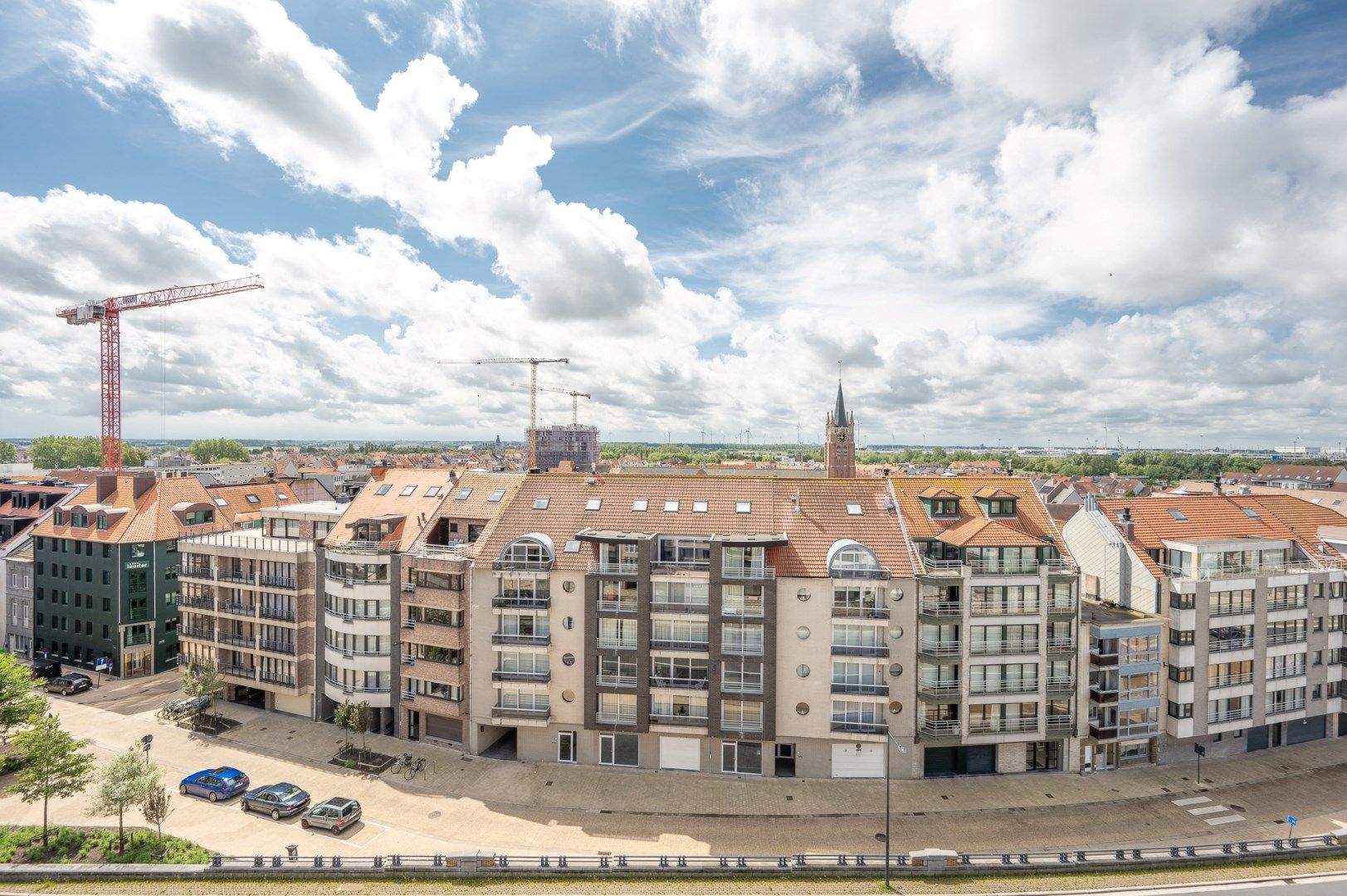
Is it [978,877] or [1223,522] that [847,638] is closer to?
[978,877]

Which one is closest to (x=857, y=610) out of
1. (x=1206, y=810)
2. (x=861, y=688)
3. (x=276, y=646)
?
(x=861, y=688)

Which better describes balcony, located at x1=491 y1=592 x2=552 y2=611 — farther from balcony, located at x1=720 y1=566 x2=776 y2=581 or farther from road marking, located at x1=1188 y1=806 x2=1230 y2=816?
road marking, located at x1=1188 y1=806 x2=1230 y2=816

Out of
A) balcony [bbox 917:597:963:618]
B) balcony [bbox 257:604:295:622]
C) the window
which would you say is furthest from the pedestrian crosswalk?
balcony [bbox 257:604:295:622]

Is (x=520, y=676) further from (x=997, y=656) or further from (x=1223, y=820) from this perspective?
(x=1223, y=820)

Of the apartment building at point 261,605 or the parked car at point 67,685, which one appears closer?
the apartment building at point 261,605

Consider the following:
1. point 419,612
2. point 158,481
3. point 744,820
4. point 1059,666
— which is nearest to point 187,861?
point 419,612

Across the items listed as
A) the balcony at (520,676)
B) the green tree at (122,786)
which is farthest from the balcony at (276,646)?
the balcony at (520,676)

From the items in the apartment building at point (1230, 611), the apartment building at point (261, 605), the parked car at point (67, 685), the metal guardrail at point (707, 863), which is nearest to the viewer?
the metal guardrail at point (707, 863)

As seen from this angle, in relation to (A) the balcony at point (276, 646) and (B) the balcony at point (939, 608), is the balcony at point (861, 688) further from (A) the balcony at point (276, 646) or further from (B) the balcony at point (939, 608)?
(A) the balcony at point (276, 646)
